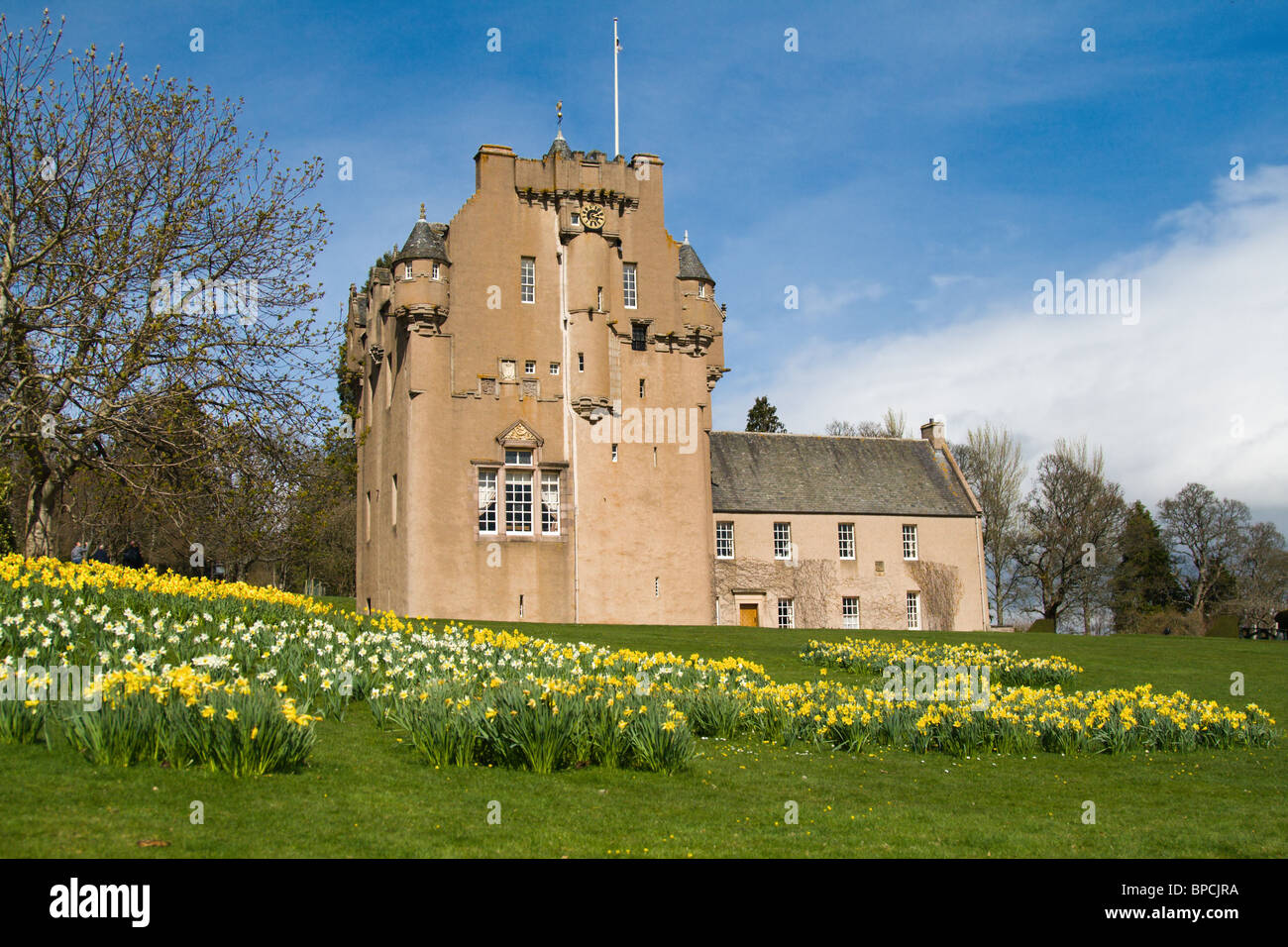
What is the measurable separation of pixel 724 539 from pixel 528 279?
44.8 ft

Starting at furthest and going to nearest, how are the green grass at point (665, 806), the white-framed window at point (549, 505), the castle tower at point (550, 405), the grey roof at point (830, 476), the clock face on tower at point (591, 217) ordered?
the grey roof at point (830, 476) → the clock face on tower at point (591, 217) → the white-framed window at point (549, 505) → the castle tower at point (550, 405) → the green grass at point (665, 806)

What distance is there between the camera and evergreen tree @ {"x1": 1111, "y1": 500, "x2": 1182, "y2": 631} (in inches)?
2692

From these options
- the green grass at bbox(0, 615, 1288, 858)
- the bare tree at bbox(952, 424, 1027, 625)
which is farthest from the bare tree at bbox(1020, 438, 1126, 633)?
the green grass at bbox(0, 615, 1288, 858)

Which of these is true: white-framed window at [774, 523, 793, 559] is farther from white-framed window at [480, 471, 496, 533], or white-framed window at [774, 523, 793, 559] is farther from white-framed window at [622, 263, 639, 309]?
white-framed window at [480, 471, 496, 533]

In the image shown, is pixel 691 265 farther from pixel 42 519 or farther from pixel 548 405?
pixel 42 519

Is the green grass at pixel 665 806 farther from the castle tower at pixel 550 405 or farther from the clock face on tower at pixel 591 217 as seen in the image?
the clock face on tower at pixel 591 217

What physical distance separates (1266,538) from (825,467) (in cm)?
4284

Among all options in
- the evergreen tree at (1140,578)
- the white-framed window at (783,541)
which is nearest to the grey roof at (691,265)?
the white-framed window at (783,541)

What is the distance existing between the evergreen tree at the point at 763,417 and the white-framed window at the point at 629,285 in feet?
113

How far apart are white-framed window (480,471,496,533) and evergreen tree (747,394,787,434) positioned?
38088 millimetres

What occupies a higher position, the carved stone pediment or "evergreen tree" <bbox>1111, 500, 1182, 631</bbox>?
the carved stone pediment

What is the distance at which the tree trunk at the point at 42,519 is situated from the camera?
22.3 m

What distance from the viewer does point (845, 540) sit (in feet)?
148
